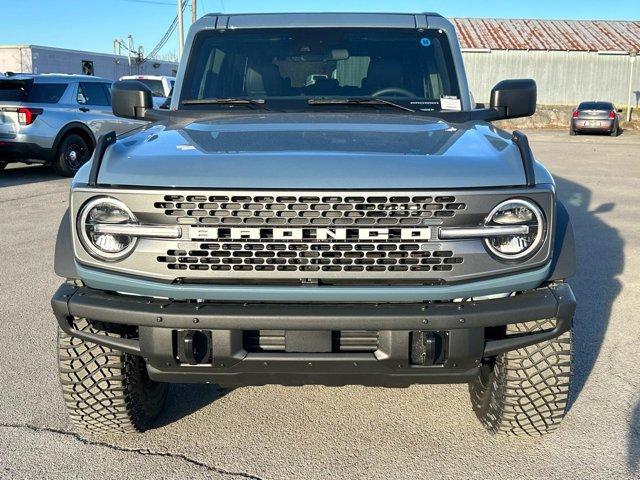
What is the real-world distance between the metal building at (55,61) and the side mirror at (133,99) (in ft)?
93.1

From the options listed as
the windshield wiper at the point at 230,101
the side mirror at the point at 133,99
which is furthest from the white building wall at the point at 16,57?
the windshield wiper at the point at 230,101

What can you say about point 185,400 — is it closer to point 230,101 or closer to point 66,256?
point 66,256

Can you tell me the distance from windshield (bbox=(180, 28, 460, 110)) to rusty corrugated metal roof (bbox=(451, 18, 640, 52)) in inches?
1473

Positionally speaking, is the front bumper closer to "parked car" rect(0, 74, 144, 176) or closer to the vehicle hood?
the vehicle hood

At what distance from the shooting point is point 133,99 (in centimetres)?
414

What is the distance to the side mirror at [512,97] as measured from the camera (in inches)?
157

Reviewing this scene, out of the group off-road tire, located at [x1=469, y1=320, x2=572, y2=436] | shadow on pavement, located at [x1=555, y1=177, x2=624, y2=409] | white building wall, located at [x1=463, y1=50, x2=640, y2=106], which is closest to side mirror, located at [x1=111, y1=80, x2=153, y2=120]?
off-road tire, located at [x1=469, y1=320, x2=572, y2=436]

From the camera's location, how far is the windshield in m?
4.03

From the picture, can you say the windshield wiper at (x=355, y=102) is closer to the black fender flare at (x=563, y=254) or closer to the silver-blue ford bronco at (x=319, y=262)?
the silver-blue ford bronco at (x=319, y=262)

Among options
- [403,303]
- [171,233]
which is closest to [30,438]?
[171,233]

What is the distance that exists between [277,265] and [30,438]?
159 cm

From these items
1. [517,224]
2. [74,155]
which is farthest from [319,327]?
[74,155]

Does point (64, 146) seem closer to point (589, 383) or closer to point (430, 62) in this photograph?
point (430, 62)

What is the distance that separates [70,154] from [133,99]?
9072 mm
